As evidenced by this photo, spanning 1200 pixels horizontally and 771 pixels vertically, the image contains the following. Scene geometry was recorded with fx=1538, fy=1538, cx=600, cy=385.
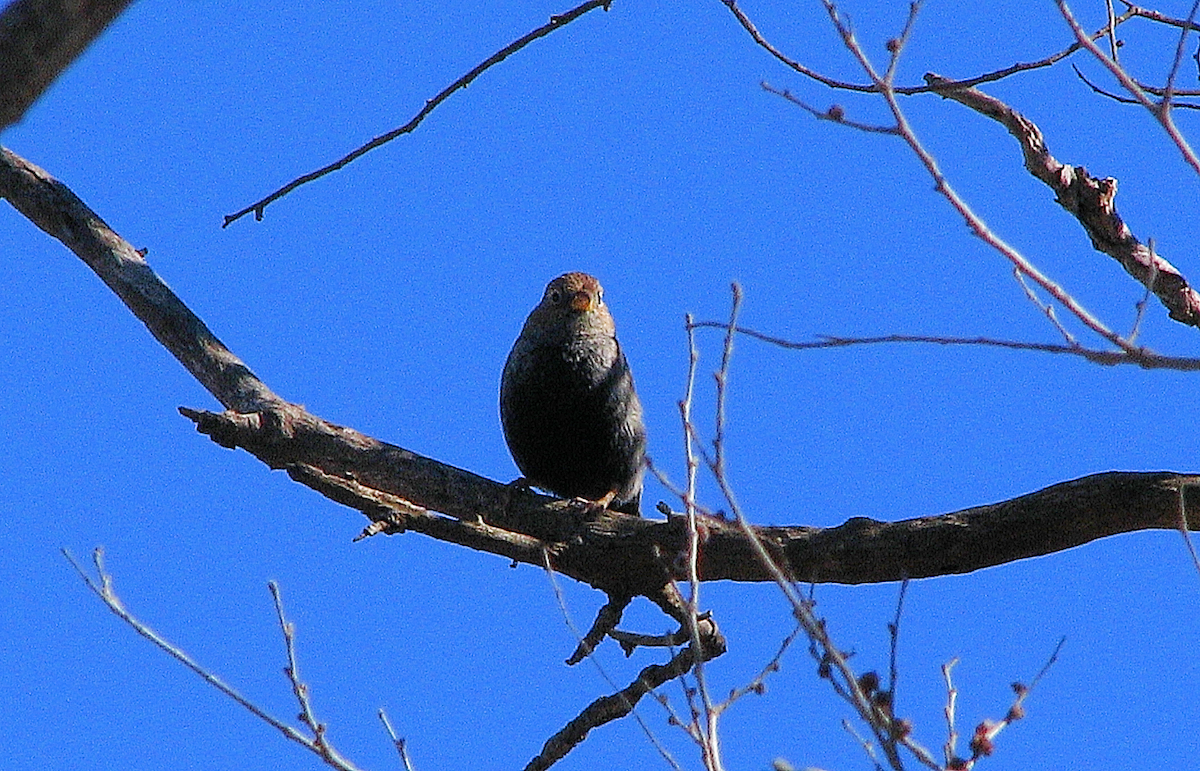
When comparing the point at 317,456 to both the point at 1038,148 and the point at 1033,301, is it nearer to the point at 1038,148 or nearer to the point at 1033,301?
the point at 1038,148

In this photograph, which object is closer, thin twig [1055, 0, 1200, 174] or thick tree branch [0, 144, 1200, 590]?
thin twig [1055, 0, 1200, 174]

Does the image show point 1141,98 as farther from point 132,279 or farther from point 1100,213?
point 132,279

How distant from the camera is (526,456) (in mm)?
6754

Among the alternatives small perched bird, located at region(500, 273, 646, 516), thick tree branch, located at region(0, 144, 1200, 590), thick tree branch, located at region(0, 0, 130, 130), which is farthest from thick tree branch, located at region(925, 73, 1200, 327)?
thick tree branch, located at region(0, 0, 130, 130)

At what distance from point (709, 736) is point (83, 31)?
2.09 meters

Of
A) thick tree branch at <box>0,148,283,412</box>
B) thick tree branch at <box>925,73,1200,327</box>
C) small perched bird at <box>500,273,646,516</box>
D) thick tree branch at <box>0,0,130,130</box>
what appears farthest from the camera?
small perched bird at <box>500,273,646,516</box>

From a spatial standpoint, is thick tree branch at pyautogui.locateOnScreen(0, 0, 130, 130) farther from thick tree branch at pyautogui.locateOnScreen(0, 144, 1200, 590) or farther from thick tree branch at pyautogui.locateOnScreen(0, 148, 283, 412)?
thick tree branch at pyautogui.locateOnScreen(0, 148, 283, 412)

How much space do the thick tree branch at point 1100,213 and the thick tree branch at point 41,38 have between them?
3150mm

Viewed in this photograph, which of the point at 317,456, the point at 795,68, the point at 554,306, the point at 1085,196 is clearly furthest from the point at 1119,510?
the point at 554,306

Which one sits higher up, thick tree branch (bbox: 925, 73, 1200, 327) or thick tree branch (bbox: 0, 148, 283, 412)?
thick tree branch (bbox: 925, 73, 1200, 327)

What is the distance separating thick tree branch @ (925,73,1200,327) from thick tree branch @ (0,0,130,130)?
3150 mm

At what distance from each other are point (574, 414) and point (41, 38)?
5.13 metres

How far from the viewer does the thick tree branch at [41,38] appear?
1593 millimetres

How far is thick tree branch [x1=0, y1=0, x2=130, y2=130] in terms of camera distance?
1.59 meters
